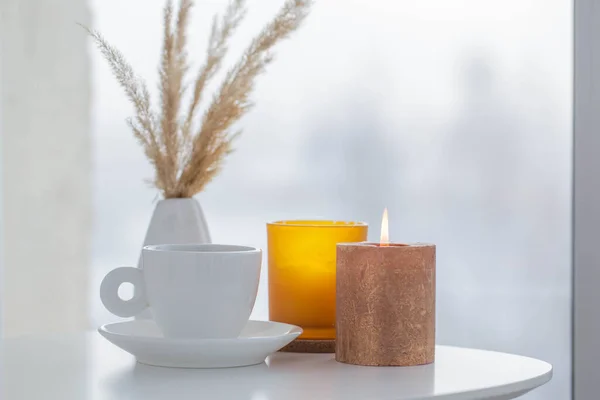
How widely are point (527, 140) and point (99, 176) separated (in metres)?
0.97

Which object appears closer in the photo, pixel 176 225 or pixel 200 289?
pixel 200 289

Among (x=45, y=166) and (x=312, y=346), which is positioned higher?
(x=45, y=166)

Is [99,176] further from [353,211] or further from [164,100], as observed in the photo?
[164,100]

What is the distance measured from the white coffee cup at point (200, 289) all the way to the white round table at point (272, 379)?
41mm

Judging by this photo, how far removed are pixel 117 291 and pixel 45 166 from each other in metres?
1.27

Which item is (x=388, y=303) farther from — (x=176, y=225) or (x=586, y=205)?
(x=586, y=205)

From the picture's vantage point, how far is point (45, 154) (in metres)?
2.00

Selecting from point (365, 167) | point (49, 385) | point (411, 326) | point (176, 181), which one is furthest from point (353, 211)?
point (49, 385)

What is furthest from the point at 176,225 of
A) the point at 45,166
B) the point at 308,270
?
the point at 45,166

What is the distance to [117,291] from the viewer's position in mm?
815

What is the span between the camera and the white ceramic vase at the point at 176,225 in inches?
46.0

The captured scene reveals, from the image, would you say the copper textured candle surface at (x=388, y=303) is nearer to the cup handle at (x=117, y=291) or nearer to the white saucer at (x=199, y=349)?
the white saucer at (x=199, y=349)

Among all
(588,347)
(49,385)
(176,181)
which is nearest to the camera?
(49,385)

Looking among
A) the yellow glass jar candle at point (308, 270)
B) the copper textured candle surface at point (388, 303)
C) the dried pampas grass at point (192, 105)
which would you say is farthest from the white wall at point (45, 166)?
the copper textured candle surface at point (388, 303)
